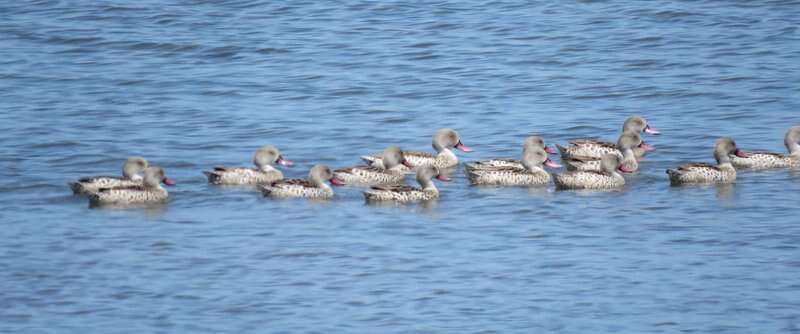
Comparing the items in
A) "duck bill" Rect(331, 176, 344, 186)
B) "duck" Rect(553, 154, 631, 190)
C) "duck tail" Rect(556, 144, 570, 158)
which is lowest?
"duck" Rect(553, 154, 631, 190)

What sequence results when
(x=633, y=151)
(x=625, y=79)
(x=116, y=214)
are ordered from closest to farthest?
(x=116, y=214), (x=633, y=151), (x=625, y=79)

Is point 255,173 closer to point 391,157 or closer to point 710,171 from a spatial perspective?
point 391,157

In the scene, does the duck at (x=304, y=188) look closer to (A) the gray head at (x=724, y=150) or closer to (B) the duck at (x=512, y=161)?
(B) the duck at (x=512, y=161)

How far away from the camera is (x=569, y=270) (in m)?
16.8

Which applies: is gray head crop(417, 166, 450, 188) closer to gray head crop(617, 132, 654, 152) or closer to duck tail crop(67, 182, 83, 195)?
gray head crop(617, 132, 654, 152)

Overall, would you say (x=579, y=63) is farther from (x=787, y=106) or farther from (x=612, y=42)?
(x=787, y=106)

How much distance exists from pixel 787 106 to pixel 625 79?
3.29m

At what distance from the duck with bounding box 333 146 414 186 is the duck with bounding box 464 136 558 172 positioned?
87 cm

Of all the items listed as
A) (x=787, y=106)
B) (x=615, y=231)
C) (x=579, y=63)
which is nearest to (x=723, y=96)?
(x=787, y=106)

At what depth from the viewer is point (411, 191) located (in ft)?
66.7

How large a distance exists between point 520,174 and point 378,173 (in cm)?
165

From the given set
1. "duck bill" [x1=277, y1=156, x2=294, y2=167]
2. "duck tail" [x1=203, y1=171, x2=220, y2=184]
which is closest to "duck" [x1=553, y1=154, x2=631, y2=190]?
"duck bill" [x1=277, y1=156, x2=294, y2=167]

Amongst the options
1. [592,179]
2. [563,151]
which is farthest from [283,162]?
[592,179]

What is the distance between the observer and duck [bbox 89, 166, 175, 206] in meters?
20.1
